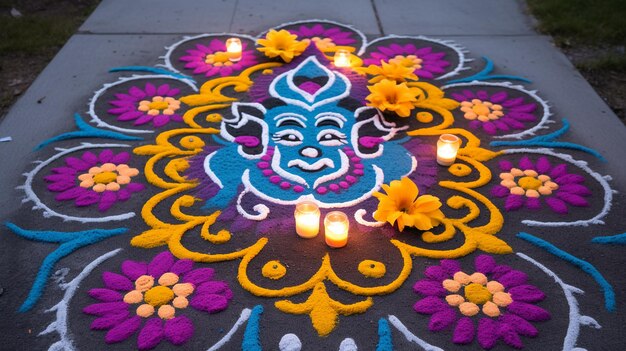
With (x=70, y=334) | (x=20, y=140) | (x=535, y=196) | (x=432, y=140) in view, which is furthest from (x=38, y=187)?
(x=535, y=196)

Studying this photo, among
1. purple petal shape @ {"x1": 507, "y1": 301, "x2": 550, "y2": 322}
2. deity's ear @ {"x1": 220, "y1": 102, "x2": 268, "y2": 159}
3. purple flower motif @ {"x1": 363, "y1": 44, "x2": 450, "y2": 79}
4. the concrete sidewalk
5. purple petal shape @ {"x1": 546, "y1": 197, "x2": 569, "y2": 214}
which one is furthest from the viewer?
purple flower motif @ {"x1": 363, "y1": 44, "x2": 450, "y2": 79}

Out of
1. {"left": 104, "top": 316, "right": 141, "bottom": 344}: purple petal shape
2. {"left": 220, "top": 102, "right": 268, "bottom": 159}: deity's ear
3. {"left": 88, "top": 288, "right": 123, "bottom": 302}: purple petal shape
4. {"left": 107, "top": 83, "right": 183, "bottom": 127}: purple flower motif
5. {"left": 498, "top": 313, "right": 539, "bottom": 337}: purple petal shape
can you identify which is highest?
{"left": 107, "top": 83, "right": 183, "bottom": 127}: purple flower motif

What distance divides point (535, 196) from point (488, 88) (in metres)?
1.04

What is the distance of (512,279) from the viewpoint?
A: 6.28 ft

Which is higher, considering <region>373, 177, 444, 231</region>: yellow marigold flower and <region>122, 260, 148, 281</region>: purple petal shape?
<region>122, 260, 148, 281</region>: purple petal shape

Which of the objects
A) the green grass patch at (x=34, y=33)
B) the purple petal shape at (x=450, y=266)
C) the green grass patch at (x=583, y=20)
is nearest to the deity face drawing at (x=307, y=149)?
the purple petal shape at (x=450, y=266)

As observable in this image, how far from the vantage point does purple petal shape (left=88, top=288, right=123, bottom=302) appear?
72.0 inches

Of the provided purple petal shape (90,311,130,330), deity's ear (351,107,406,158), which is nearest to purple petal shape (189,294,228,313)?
purple petal shape (90,311,130,330)

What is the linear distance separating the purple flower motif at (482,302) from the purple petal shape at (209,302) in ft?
2.23

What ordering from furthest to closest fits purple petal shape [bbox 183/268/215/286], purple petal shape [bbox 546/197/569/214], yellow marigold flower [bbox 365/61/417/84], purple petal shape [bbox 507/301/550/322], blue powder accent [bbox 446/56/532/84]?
blue powder accent [bbox 446/56/532/84], yellow marigold flower [bbox 365/61/417/84], purple petal shape [bbox 546/197/569/214], purple petal shape [bbox 183/268/215/286], purple petal shape [bbox 507/301/550/322]

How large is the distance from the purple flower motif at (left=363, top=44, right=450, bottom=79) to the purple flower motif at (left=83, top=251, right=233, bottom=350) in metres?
2.00

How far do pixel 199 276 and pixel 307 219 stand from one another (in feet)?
1.52

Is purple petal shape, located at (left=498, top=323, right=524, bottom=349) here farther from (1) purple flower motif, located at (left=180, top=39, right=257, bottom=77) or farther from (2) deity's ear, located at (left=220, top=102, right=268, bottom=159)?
(1) purple flower motif, located at (left=180, top=39, right=257, bottom=77)

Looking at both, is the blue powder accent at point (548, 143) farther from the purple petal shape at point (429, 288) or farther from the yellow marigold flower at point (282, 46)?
the yellow marigold flower at point (282, 46)
